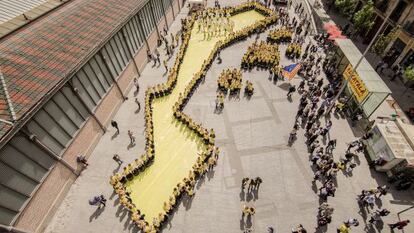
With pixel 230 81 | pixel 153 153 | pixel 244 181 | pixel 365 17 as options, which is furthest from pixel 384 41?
pixel 153 153

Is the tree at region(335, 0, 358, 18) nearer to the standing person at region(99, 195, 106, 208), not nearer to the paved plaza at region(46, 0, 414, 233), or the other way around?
the paved plaza at region(46, 0, 414, 233)

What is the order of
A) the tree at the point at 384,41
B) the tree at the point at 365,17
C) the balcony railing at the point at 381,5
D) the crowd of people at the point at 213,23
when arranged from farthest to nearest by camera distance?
the crowd of people at the point at 213,23, the balcony railing at the point at 381,5, the tree at the point at 365,17, the tree at the point at 384,41

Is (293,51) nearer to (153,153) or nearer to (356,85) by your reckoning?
(356,85)

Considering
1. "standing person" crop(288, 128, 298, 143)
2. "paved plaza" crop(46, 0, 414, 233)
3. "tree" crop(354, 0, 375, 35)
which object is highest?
"tree" crop(354, 0, 375, 35)

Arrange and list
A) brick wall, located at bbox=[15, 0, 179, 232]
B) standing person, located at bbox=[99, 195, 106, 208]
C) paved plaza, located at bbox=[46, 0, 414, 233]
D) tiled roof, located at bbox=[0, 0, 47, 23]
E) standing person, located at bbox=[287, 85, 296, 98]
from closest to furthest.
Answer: brick wall, located at bbox=[15, 0, 179, 232] → paved plaza, located at bbox=[46, 0, 414, 233] → standing person, located at bbox=[99, 195, 106, 208] → tiled roof, located at bbox=[0, 0, 47, 23] → standing person, located at bbox=[287, 85, 296, 98]

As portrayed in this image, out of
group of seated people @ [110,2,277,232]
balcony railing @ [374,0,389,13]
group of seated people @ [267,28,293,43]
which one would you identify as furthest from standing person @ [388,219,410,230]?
balcony railing @ [374,0,389,13]

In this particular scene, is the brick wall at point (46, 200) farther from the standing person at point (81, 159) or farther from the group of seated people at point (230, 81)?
the group of seated people at point (230, 81)

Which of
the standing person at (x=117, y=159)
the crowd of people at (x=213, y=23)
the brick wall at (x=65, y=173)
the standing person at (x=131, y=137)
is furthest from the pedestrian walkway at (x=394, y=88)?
the brick wall at (x=65, y=173)

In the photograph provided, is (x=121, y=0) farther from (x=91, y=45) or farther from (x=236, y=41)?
(x=236, y=41)
